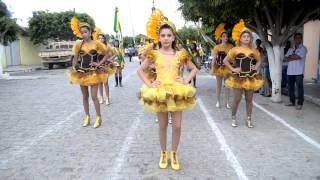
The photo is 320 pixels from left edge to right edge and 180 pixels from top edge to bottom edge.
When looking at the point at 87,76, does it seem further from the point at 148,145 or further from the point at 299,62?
the point at 299,62

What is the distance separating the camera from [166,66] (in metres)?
5.07

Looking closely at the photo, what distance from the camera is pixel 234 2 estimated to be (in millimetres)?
9195

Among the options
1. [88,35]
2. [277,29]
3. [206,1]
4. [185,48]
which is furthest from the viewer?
[277,29]

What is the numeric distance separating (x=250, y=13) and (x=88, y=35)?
4706 millimetres

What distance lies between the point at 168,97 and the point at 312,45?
Result: 13914 mm

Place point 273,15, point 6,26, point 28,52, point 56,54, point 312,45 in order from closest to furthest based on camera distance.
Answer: point 273,15, point 312,45, point 6,26, point 56,54, point 28,52

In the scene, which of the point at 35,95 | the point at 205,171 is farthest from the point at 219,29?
the point at 35,95

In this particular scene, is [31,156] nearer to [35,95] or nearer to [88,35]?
[88,35]

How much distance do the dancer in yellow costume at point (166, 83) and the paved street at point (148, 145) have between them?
63 centimetres

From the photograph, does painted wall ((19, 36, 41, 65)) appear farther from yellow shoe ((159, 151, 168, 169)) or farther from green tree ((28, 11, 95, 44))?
yellow shoe ((159, 151, 168, 169))

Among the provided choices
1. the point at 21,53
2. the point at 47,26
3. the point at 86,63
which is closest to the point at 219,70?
the point at 86,63

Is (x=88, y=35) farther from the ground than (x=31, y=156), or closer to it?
farther from the ground

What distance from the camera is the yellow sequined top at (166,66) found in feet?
16.6

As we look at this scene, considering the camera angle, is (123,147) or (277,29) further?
(277,29)
